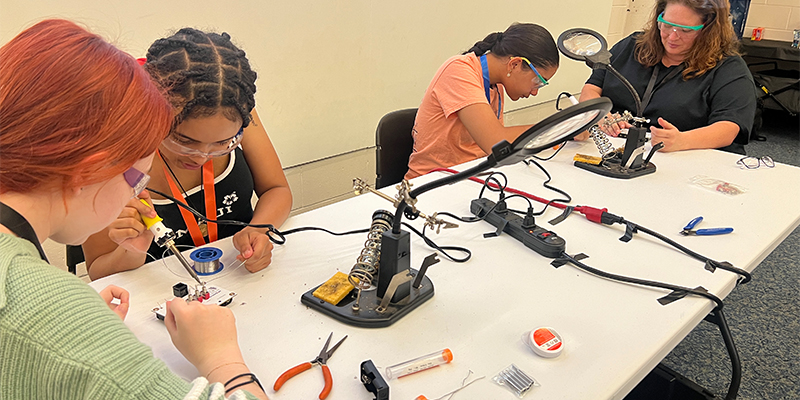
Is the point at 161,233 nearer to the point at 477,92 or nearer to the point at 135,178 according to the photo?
the point at 135,178

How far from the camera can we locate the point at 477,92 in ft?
5.85

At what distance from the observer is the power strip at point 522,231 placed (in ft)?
3.77

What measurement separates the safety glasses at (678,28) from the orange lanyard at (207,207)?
73.7 inches

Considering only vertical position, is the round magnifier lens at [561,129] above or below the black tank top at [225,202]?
above

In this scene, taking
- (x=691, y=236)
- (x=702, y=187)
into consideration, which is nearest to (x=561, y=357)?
(x=691, y=236)

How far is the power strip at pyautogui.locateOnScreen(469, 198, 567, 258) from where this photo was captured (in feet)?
3.77

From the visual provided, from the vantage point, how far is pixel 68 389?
0.53m

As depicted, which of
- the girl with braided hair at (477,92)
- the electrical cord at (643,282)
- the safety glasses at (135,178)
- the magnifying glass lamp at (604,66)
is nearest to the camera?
the safety glasses at (135,178)

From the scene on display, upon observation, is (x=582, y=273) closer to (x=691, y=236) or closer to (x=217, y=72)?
(x=691, y=236)

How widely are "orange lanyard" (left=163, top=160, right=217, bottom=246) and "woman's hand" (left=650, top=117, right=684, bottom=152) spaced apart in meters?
1.55

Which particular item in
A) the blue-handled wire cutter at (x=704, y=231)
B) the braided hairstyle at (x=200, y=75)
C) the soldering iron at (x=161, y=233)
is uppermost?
the braided hairstyle at (x=200, y=75)

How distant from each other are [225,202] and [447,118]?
843mm

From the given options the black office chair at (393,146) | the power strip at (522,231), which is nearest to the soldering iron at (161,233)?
the power strip at (522,231)

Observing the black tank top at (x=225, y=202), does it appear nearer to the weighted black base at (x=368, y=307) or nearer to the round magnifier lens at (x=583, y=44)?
the weighted black base at (x=368, y=307)
